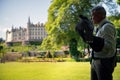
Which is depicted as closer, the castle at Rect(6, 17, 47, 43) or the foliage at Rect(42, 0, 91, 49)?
the foliage at Rect(42, 0, 91, 49)

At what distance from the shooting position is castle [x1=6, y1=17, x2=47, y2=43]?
91312 millimetres

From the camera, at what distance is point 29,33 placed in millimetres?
94438

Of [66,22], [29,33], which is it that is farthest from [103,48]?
[29,33]

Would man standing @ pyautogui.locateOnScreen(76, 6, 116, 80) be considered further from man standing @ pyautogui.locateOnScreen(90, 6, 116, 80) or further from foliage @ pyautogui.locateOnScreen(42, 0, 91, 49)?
foliage @ pyautogui.locateOnScreen(42, 0, 91, 49)

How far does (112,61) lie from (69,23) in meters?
30.5

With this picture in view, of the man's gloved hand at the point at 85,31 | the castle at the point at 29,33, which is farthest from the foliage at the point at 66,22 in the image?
the castle at the point at 29,33

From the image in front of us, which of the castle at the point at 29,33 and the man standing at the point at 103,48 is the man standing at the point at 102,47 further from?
the castle at the point at 29,33

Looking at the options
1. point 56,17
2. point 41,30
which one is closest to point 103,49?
point 56,17

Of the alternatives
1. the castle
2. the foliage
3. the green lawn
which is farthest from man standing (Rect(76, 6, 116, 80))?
the castle

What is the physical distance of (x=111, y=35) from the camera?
361cm

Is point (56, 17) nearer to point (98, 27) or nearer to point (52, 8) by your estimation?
point (52, 8)

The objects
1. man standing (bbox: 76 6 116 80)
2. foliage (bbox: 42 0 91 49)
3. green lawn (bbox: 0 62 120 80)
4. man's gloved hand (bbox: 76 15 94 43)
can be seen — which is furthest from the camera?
foliage (bbox: 42 0 91 49)

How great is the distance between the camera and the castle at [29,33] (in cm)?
9131

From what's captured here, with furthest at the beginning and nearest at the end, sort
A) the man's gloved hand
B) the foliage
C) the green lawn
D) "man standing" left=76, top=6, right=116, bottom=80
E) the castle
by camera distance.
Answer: the castle, the foliage, the green lawn, "man standing" left=76, top=6, right=116, bottom=80, the man's gloved hand
